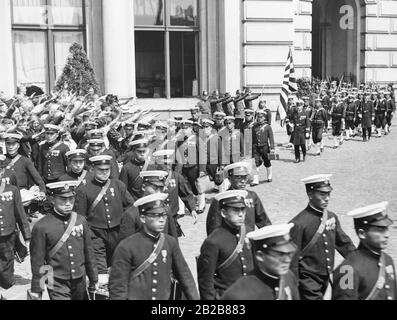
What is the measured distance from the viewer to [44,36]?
24.6 metres

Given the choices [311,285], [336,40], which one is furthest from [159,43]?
[311,285]

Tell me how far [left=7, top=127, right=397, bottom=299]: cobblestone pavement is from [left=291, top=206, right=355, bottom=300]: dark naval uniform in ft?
10.7

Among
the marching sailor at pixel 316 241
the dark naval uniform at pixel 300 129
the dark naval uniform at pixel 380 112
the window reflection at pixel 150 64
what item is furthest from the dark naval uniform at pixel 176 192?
the dark naval uniform at pixel 380 112

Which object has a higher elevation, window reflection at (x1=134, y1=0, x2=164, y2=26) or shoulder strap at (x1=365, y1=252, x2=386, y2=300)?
window reflection at (x1=134, y1=0, x2=164, y2=26)

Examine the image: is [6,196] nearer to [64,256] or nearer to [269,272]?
[64,256]

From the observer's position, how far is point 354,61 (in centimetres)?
3294

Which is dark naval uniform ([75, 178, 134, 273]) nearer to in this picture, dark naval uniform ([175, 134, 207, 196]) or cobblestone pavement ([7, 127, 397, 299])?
cobblestone pavement ([7, 127, 397, 299])

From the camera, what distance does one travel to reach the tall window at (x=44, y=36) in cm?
2427

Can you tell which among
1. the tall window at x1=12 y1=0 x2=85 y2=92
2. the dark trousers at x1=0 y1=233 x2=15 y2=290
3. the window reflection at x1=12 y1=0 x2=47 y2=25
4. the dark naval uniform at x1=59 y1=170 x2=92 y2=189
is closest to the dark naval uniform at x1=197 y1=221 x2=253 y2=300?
the dark naval uniform at x1=59 y1=170 x2=92 y2=189

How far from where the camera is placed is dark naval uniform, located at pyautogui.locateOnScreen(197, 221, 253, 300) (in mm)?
6840

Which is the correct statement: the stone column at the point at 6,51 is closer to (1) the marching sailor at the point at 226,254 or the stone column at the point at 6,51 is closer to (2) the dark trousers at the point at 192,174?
(2) the dark trousers at the point at 192,174

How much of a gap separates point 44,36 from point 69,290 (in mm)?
18354
